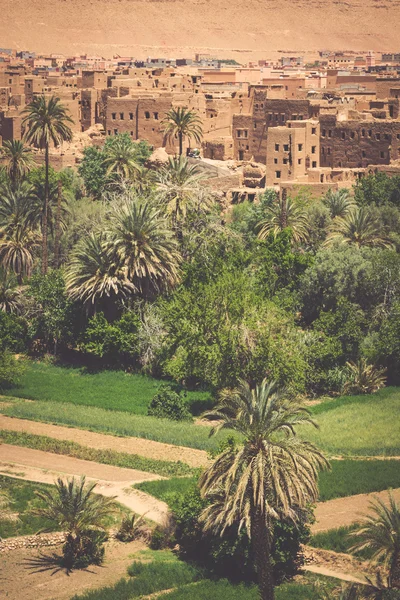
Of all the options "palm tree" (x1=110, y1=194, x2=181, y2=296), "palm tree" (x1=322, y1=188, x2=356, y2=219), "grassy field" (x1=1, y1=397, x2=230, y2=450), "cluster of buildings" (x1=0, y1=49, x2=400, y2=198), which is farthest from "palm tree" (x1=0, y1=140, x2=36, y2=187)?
"grassy field" (x1=1, y1=397, x2=230, y2=450)

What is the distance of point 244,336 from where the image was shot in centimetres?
3947

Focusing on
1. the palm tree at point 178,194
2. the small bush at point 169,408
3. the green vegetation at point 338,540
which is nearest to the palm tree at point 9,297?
the palm tree at point 178,194

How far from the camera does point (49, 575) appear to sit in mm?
29141

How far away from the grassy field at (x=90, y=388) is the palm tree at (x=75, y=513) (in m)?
9.97

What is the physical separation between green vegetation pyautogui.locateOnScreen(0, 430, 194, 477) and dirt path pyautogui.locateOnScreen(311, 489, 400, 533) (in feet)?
14.1

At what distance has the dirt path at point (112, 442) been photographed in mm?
36188

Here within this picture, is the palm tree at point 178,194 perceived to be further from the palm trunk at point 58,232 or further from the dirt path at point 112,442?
the dirt path at point 112,442

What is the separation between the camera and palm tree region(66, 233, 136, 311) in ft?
145

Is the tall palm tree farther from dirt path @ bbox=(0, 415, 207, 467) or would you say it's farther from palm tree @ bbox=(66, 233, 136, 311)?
dirt path @ bbox=(0, 415, 207, 467)

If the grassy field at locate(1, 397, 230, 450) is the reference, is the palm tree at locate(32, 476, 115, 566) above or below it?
below

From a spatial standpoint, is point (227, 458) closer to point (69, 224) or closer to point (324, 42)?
point (69, 224)

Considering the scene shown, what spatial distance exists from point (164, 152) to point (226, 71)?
143ft

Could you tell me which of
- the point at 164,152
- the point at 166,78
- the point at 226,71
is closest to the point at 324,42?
the point at 226,71

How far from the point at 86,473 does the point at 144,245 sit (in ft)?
38.1
